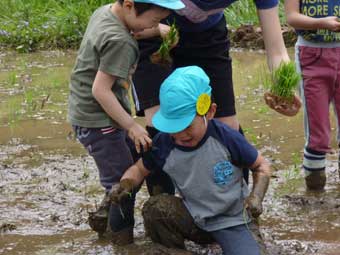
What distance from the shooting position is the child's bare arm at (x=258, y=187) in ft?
11.7

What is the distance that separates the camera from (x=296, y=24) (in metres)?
4.79

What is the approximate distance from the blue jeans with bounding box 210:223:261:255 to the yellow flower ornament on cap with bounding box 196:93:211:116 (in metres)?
0.55

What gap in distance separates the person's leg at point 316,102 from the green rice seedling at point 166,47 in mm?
1210

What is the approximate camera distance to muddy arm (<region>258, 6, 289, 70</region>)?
4.16 metres

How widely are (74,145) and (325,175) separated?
6.26 feet

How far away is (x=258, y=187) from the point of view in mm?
3656

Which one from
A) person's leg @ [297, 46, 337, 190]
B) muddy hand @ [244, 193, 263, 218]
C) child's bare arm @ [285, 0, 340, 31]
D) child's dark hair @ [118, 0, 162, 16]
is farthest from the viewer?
person's leg @ [297, 46, 337, 190]

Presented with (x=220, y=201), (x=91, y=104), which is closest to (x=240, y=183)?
(x=220, y=201)

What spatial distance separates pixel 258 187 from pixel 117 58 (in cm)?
83

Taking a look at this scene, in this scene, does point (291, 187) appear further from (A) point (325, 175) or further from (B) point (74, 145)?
(B) point (74, 145)

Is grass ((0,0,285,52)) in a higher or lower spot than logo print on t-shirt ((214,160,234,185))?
lower

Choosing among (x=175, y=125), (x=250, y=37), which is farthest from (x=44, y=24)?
(x=175, y=125)

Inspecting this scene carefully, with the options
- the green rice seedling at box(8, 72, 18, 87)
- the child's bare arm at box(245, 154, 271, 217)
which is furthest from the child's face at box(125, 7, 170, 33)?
the green rice seedling at box(8, 72, 18, 87)

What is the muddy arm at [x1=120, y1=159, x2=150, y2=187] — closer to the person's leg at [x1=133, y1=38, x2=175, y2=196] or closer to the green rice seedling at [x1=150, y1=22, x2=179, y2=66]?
the person's leg at [x1=133, y1=38, x2=175, y2=196]
